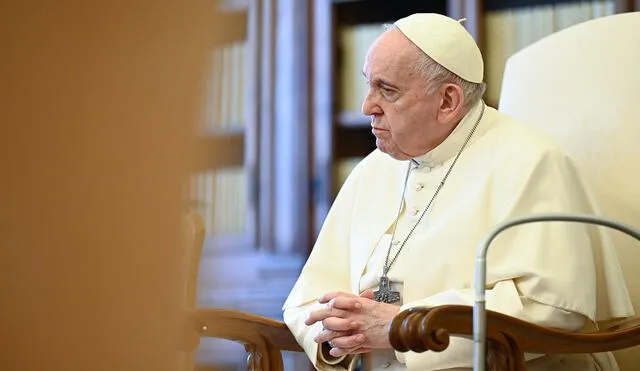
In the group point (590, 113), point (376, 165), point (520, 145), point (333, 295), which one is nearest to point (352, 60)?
point (376, 165)

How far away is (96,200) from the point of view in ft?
1.24

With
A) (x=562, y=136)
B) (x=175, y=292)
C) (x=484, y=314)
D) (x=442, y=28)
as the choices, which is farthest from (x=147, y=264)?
(x=562, y=136)

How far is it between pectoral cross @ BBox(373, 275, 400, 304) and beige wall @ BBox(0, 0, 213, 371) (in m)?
2.04

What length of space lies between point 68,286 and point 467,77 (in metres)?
2.24

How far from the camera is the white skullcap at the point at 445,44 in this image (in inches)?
97.7

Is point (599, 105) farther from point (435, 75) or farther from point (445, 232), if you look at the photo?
point (445, 232)

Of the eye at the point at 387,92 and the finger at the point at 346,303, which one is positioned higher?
the eye at the point at 387,92

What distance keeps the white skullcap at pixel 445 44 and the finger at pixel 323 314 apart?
742 mm

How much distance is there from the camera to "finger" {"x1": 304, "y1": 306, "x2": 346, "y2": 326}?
2236mm

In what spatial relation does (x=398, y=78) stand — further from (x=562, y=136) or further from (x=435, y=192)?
(x=562, y=136)

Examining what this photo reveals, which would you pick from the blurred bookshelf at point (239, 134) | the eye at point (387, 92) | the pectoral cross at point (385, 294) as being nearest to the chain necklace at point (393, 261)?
the pectoral cross at point (385, 294)

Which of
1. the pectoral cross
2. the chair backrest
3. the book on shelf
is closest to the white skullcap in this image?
the chair backrest

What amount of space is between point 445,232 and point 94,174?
6.83 ft

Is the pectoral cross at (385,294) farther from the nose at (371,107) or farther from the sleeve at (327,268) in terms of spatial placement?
the nose at (371,107)
